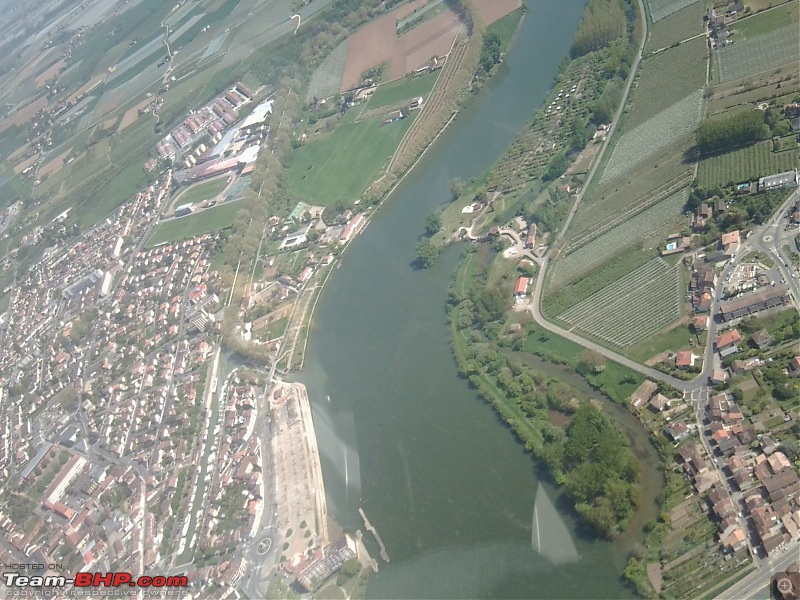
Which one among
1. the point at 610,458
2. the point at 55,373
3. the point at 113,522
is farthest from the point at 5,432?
the point at 610,458

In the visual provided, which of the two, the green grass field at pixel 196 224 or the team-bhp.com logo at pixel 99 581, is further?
the green grass field at pixel 196 224

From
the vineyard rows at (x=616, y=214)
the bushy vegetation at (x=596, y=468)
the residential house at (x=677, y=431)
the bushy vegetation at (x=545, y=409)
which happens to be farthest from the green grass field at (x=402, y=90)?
the residential house at (x=677, y=431)

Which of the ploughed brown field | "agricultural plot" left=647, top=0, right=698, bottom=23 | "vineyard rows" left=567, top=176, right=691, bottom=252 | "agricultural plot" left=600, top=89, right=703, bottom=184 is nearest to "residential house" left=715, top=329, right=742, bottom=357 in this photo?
"vineyard rows" left=567, top=176, right=691, bottom=252

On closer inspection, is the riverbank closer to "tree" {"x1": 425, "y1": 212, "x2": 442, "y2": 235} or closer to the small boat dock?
"tree" {"x1": 425, "y1": 212, "x2": 442, "y2": 235}

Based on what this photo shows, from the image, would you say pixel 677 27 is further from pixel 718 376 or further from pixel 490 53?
pixel 718 376

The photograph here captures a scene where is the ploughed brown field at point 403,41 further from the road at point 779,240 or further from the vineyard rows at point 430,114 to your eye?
the road at point 779,240

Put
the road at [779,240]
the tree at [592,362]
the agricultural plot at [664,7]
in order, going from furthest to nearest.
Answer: the agricultural plot at [664,7], the tree at [592,362], the road at [779,240]
